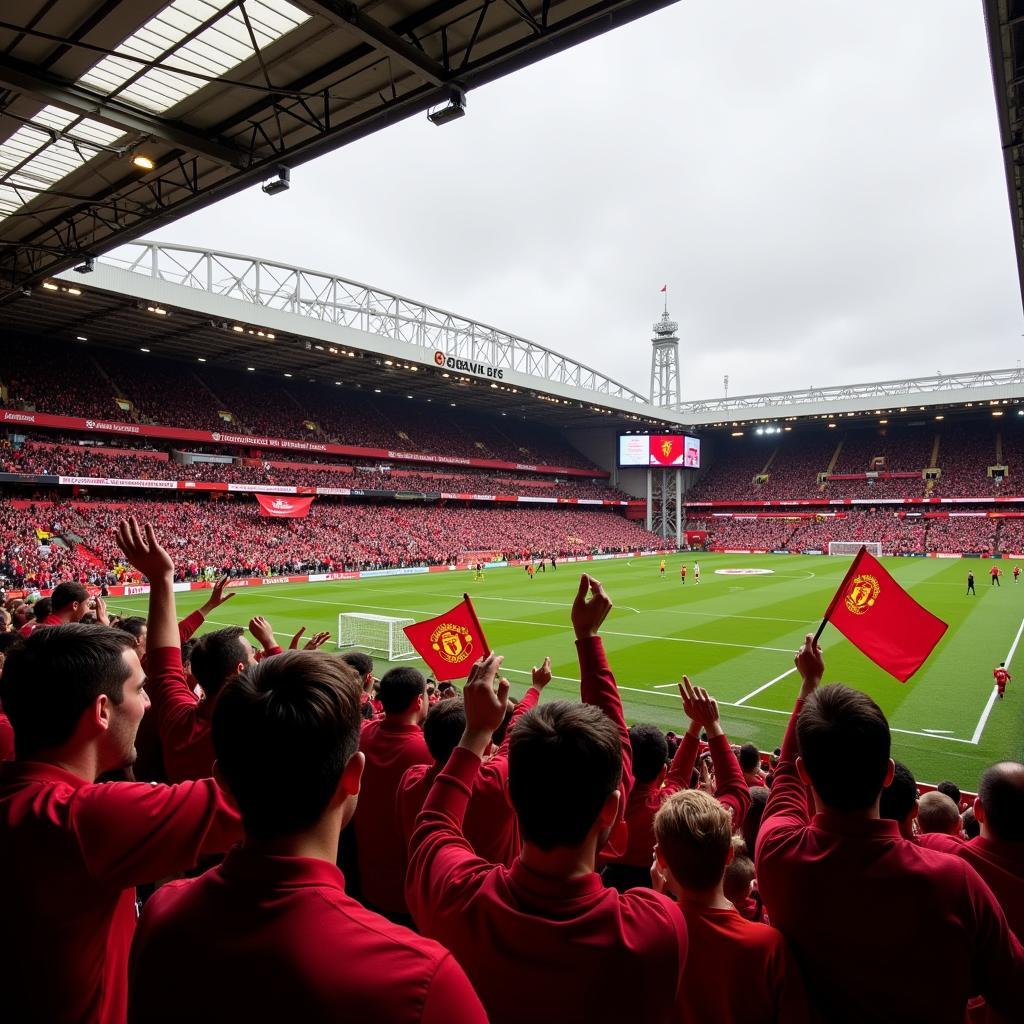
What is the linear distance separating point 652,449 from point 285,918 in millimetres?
65934

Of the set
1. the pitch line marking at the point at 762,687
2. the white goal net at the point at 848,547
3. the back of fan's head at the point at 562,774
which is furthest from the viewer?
the white goal net at the point at 848,547

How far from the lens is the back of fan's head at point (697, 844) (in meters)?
2.14

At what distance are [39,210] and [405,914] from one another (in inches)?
732

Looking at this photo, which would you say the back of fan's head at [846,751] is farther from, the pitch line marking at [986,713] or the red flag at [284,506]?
the red flag at [284,506]

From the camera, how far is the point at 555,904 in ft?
5.62

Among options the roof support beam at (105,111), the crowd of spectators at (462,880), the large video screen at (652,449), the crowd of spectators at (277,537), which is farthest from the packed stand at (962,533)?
the crowd of spectators at (462,880)

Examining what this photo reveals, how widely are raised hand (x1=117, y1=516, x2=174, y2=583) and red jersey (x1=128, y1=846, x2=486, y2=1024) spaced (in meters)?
2.21

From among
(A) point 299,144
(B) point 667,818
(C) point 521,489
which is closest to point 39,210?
(A) point 299,144

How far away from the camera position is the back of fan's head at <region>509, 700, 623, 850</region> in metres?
1.80

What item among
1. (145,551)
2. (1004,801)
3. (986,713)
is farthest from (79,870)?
(986,713)

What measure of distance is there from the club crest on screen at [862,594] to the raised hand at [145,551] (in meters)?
5.80

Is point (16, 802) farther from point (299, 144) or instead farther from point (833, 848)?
point (299, 144)

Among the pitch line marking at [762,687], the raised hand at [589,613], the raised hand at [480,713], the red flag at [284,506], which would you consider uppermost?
the red flag at [284,506]

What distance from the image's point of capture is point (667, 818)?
2.23 meters
